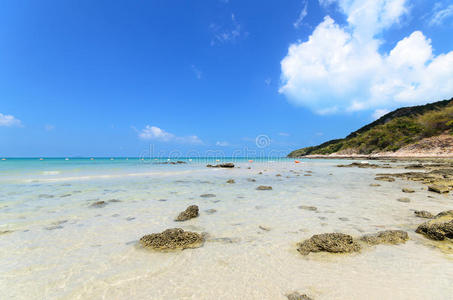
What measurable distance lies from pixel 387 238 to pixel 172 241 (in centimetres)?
511

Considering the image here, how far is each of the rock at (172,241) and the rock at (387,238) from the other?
13.1 ft

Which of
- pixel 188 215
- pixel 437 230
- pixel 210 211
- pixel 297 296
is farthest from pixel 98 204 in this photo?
pixel 437 230

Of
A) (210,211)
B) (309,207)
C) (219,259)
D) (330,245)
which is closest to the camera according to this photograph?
(219,259)

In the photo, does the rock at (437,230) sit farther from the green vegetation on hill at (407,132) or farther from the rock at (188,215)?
the green vegetation on hill at (407,132)

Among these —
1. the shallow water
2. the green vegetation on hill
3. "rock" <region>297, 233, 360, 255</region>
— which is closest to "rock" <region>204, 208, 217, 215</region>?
the shallow water

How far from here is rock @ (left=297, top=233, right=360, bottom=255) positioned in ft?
13.5

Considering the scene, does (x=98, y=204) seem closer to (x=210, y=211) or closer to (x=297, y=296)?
(x=210, y=211)

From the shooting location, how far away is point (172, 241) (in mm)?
4617

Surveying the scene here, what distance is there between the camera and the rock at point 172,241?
451 cm

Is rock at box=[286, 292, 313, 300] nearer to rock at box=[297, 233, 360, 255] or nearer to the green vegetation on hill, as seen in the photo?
rock at box=[297, 233, 360, 255]

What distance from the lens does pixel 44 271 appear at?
3.65m

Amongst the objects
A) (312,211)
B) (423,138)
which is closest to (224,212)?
(312,211)

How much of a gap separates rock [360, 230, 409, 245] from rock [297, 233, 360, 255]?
52 cm

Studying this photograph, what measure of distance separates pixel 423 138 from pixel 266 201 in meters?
98.3
